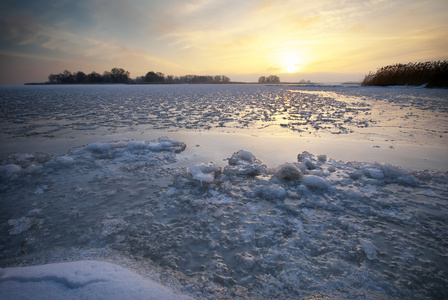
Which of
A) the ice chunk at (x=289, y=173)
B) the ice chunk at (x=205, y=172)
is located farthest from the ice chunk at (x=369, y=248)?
the ice chunk at (x=205, y=172)

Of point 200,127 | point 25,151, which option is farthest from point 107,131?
point 200,127

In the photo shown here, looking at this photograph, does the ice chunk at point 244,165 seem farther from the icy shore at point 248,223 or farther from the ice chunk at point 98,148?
the ice chunk at point 98,148

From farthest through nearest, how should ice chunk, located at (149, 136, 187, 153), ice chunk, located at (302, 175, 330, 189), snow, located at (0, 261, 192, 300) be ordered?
ice chunk, located at (149, 136, 187, 153) → ice chunk, located at (302, 175, 330, 189) → snow, located at (0, 261, 192, 300)

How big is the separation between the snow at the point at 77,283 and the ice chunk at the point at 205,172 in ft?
4.54

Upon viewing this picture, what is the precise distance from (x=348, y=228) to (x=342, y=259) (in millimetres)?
401

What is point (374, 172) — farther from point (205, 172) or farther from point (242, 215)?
point (205, 172)

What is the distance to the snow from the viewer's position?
1.06m

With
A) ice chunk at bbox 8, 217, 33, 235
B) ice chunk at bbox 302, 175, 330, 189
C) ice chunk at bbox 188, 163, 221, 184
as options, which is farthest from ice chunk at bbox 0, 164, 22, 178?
ice chunk at bbox 302, 175, 330, 189

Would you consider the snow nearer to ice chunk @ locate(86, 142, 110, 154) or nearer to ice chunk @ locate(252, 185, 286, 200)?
ice chunk @ locate(252, 185, 286, 200)

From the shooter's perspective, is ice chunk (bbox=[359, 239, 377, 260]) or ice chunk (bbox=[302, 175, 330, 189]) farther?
ice chunk (bbox=[302, 175, 330, 189])

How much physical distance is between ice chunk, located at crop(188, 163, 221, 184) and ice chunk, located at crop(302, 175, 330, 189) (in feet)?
3.77

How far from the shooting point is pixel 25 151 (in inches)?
139

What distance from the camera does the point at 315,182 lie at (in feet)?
8.04

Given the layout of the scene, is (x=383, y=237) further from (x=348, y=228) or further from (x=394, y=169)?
(x=394, y=169)
